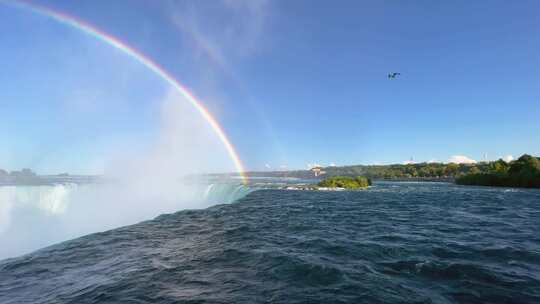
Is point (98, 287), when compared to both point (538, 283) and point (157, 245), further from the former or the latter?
point (538, 283)

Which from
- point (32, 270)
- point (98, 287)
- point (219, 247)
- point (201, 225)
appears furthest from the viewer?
point (201, 225)

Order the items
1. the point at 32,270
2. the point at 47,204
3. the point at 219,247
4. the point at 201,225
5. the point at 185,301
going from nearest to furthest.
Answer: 1. the point at 185,301
2. the point at 32,270
3. the point at 219,247
4. the point at 201,225
5. the point at 47,204

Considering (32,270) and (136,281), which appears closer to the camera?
(136,281)

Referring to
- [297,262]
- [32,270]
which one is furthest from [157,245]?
[297,262]

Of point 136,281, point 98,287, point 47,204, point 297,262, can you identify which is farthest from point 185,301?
point 47,204

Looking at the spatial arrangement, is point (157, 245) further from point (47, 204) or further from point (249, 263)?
point (47, 204)

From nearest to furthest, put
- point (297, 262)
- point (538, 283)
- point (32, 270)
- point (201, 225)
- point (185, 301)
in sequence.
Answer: point (185, 301)
point (538, 283)
point (297, 262)
point (32, 270)
point (201, 225)
